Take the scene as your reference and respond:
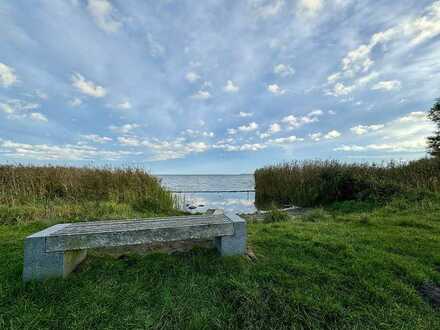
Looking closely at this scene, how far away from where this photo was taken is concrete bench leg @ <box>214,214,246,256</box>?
8.59 feet

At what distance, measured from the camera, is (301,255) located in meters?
2.79

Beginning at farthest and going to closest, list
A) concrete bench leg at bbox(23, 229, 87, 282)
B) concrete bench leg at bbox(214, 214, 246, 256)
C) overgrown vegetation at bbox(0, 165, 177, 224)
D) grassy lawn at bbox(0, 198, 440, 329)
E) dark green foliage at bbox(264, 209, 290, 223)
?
1. overgrown vegetation at bbox(0, 165, 177, 224)
2. dark green foliage at bbox(264, 209, 290, 223)
3. concrete bench leg at bbox(214, 214, 246, 256)
4. concrete bench leg at bbox(23, 229, 87, 282)
5. grassy lawn at bbox(0, 198, 440, 329)

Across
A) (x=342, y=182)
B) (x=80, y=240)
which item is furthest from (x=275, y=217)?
(x=342, y=182)

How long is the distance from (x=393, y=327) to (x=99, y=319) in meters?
2.26

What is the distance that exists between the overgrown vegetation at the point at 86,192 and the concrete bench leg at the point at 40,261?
3.31m

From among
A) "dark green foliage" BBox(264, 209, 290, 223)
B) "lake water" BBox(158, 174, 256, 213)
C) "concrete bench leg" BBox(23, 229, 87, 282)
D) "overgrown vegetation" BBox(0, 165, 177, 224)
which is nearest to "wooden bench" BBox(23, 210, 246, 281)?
"concrete bench leg" BBox(23, 229, 87, 282)

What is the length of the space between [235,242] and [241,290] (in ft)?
2.17

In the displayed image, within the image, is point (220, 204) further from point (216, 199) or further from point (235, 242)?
point (235, 242)

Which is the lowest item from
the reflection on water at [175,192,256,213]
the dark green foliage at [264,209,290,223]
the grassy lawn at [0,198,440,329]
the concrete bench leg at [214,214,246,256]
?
the reflection on water at [175,192,256,213]

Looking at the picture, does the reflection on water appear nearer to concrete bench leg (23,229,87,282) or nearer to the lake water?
the lake water

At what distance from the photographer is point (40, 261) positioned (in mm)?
2156

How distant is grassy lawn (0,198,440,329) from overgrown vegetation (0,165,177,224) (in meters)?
2.81

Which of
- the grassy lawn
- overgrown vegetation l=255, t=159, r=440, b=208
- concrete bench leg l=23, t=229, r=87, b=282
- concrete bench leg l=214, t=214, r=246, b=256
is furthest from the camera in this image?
overgrown vegetation l=255, t=159, r=440, b=208

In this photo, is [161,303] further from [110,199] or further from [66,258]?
[110,199]
